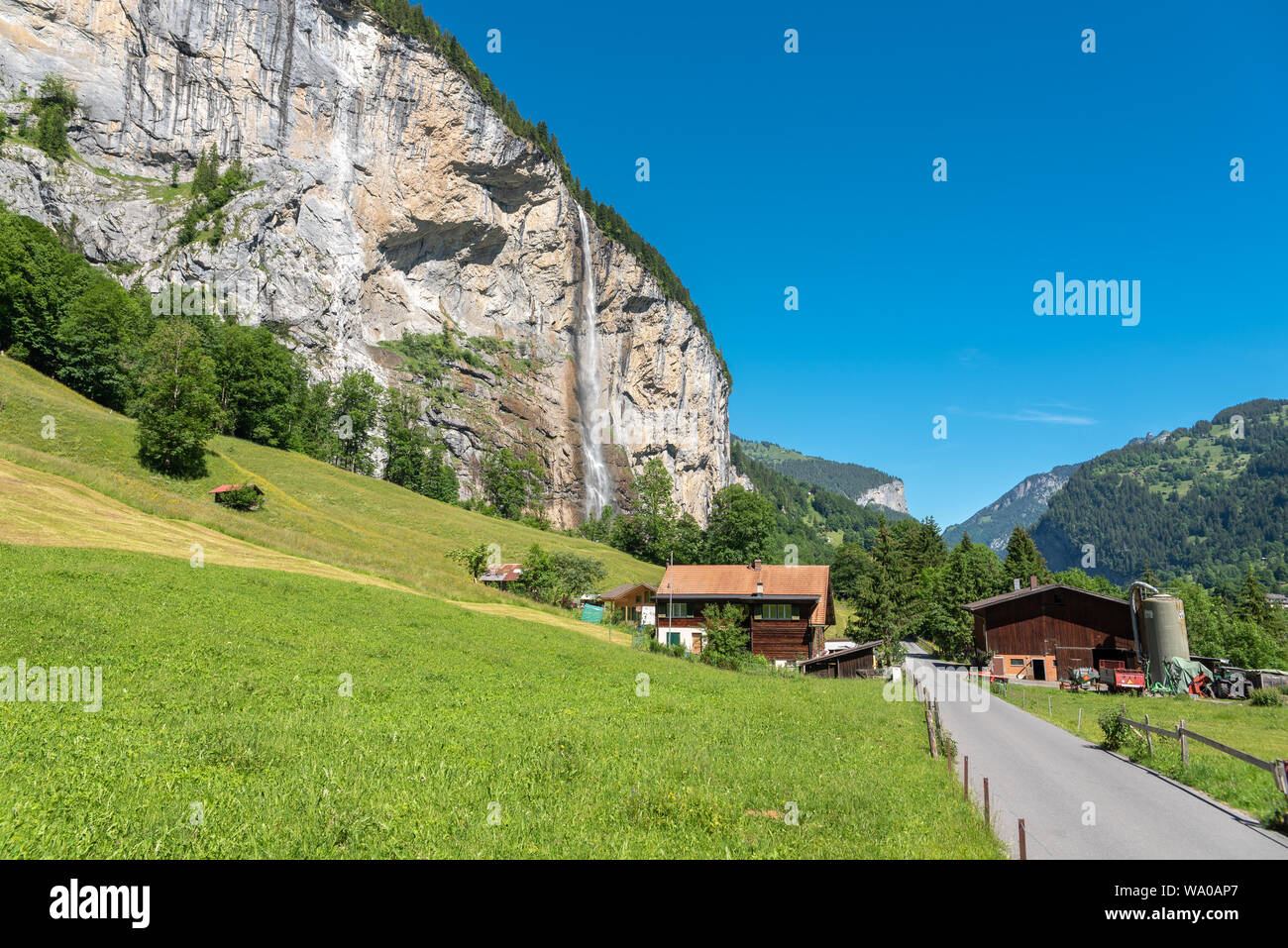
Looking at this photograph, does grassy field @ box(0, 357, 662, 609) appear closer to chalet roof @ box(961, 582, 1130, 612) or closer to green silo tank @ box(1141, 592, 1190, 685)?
chalet roof @ box(961, 582, 1130, 612)

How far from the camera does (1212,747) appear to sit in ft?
62.8

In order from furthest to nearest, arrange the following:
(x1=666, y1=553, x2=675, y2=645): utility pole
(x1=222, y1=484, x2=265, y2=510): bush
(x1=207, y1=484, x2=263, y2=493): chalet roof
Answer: (x1=666, y1=553, x2=675, y2=645): utility pole < (x1=207, y1=484, x2=263, y2=493): chalet roof < (x1=222, y1=484, x2=265, y2=510): bush

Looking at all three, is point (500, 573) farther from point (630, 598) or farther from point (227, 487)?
point (227, 487)

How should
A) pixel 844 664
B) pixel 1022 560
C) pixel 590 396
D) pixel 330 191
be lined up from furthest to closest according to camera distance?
pixel 590 396 < pixel 330 191 < pixel 1022 560 < pixel 844 664

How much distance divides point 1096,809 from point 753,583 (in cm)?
4433

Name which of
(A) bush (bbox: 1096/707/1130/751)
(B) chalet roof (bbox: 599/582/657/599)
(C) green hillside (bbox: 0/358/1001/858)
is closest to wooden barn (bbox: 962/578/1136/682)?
(C) green hillside (bbox: 0/358/1001/858)

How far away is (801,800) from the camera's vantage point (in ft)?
39.6

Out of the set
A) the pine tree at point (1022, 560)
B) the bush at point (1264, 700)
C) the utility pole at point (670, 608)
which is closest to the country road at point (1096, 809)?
the bush at point (1264, 700)

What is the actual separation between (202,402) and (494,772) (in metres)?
Result: 60.2

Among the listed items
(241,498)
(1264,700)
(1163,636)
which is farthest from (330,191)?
(1264,700)

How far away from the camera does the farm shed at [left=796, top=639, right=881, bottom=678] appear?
50.5 meters

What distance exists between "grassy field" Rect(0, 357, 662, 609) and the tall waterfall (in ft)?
189

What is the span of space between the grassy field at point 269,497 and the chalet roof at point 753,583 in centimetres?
1751

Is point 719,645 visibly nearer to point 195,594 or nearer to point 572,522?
point 195,594
